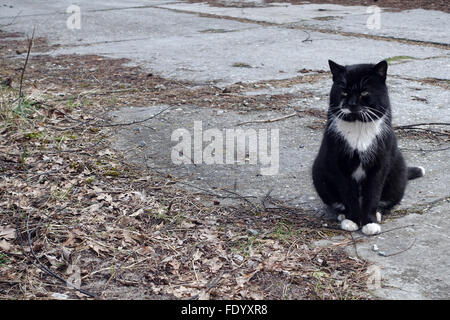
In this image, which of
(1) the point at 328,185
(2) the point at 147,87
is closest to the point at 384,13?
(2) the point at 147,87

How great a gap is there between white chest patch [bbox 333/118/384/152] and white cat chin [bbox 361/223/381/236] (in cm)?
37

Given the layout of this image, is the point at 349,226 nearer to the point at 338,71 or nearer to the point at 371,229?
the point at 371,229

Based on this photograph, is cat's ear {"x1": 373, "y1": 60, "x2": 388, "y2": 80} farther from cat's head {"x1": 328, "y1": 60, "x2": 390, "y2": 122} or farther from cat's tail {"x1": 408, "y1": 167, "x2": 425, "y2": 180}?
cat's tail {"x1": 408, "y1": 167, "x2": 425, "y2": 180}

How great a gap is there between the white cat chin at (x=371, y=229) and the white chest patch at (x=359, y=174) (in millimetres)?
253

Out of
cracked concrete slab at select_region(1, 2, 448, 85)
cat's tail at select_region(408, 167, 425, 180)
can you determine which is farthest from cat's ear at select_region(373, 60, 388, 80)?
cracked concrete slab at select_region(1, 2, 448, 85)

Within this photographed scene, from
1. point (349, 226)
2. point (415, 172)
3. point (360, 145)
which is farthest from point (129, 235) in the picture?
point (415, 172)

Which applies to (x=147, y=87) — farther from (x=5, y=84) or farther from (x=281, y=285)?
(x=281, y=285)

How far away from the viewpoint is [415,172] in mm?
3449

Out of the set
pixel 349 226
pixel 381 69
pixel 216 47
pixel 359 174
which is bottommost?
pixel 349 226

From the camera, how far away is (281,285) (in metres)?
2.42

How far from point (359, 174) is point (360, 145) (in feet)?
0.53

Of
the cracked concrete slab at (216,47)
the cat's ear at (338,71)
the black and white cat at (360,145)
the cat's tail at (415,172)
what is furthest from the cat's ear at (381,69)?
the cracked concrete slab at (216,47)

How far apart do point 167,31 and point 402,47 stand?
3.55 meters

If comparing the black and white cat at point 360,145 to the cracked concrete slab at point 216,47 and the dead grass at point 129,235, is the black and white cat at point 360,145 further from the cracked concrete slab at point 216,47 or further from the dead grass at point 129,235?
the cracked concrete slab at point 216,47
